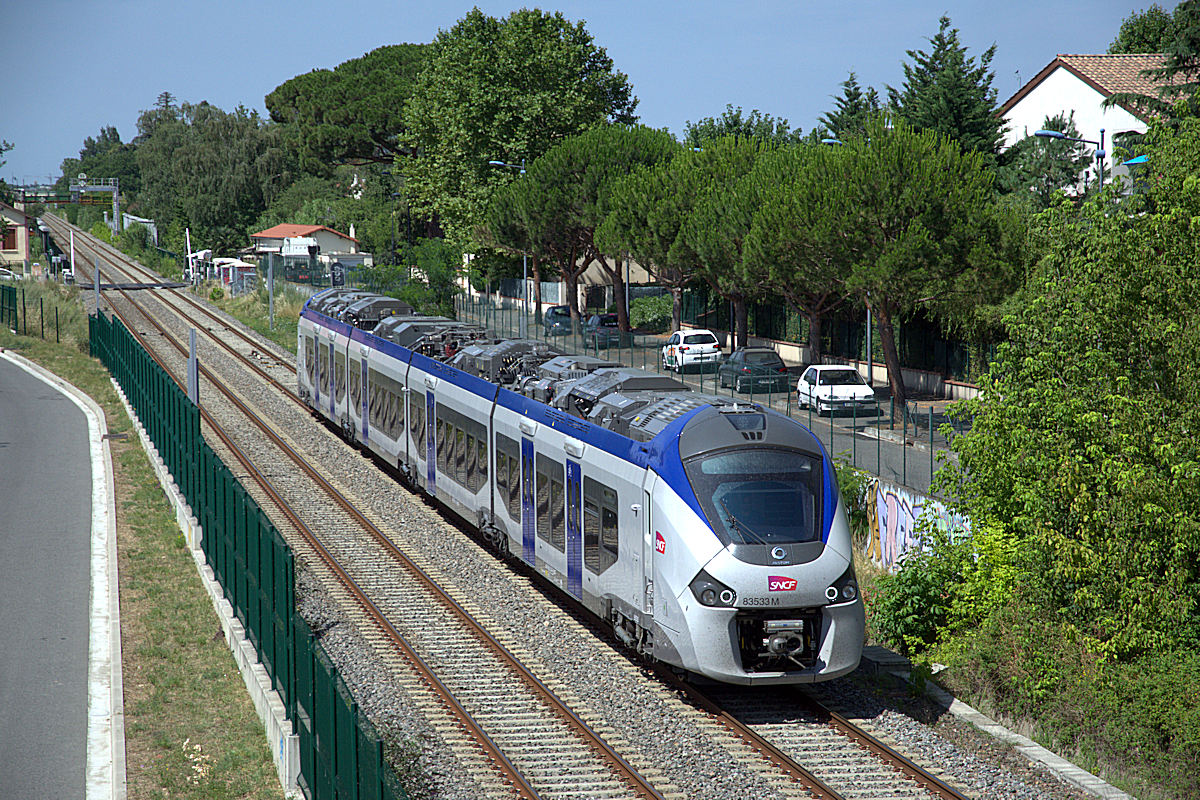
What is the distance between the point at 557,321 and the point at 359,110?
1475 inches

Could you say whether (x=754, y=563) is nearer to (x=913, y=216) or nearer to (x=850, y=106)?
(x=913, y=216)

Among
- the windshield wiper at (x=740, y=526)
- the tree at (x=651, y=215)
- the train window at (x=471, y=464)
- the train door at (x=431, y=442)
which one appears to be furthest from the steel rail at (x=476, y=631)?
the tree at (x=651, y=215)

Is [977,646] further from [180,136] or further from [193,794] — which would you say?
[180,136]

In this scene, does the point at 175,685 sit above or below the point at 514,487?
below

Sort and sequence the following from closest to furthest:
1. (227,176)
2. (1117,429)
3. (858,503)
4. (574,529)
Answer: (1117,429) → (574,529) → (858,503) → (227,176)

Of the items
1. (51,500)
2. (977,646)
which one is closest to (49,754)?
(977,646)

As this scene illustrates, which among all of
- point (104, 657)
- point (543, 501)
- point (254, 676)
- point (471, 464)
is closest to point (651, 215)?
point (471, 464)

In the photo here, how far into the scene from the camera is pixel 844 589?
1323cm

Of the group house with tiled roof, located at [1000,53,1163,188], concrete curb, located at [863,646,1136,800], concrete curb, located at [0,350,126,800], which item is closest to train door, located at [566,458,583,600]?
concrete curb, located at [863,646,1136,800]

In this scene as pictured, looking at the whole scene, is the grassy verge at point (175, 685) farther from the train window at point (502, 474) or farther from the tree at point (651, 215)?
the tree at point (651, 215)

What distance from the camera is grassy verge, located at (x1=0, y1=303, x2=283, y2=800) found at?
11914 mm

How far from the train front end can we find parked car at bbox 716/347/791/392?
75.3 feet

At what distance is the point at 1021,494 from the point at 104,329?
3833 centimetres

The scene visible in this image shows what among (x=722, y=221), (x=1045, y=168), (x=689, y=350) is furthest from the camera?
(x=689, y=350)
